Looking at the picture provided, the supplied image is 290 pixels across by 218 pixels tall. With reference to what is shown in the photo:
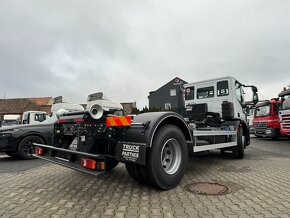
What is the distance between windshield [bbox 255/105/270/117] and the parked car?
13182 mm

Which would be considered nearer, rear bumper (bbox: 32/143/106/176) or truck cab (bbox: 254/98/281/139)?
rear bumper (bbox: 32/143/106/176)

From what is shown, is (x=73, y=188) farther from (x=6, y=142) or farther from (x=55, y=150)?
(x=6, y=142)

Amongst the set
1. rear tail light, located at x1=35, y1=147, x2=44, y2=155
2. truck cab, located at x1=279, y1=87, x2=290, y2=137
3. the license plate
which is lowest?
rear tail light, located at x1=35, y1=147, x2=44, y2=155

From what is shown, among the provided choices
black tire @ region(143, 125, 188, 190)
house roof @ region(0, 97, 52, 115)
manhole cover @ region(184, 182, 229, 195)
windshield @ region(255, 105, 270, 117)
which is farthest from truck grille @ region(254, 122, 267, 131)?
house roof @ region(0, 97, 52, 115)

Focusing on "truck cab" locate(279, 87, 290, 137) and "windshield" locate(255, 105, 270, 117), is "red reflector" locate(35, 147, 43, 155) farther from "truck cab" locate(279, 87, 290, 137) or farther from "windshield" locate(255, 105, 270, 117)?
"windshield" locate(255, 105, 270, 117)

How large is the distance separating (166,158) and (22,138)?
5.68 meters

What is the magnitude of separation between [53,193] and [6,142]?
4.57 m

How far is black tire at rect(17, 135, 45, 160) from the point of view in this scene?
8273 millimetres

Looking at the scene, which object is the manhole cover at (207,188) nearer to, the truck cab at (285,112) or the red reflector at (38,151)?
the red reflector at (38,151)

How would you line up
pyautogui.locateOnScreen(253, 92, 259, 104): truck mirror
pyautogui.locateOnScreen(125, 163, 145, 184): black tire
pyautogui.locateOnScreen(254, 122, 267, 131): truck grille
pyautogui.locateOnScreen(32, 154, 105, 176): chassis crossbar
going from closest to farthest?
pyautogui.locateOnScreen(32, 154, 105, 176): chassis crossbar
pyautogui.locateOnScreen(125, 163, 145, 184): black tire
pyautogui.locateOnScreen(253, 92, 259, 104): truck mirror
pyautogui.locateOnScreen(254, 122, 267, 131): truck grille

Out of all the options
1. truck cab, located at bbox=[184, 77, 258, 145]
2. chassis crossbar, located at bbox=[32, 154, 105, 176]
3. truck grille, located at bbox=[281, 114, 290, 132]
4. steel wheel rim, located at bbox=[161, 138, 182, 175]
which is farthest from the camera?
truck grille, located at bbox=[281, 114, 290, 132]

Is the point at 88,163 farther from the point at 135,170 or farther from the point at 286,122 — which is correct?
the point at 286,122

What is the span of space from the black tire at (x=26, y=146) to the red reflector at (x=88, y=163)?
522 centimetres

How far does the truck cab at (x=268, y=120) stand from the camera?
610 inches
